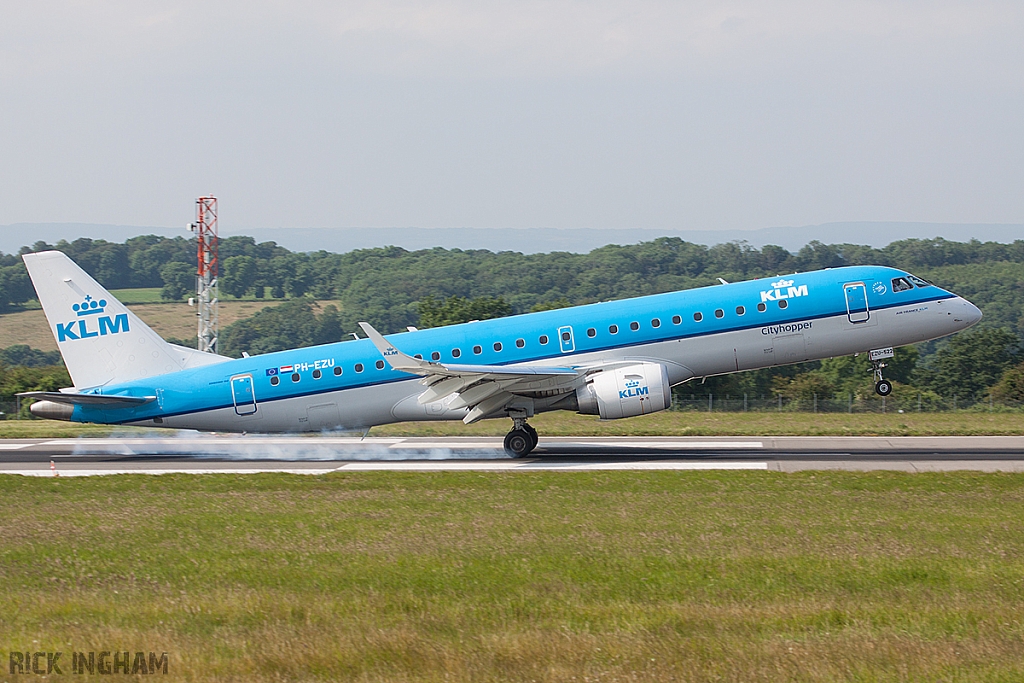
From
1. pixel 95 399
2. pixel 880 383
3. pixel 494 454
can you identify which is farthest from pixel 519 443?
pixel 95 399

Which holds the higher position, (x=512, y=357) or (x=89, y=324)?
(x=89, y=324)

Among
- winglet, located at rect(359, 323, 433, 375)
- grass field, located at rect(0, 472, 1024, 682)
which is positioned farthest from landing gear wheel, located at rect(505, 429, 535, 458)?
grass field, located at rect(0, 472, 1024, 682)

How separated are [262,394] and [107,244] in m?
168

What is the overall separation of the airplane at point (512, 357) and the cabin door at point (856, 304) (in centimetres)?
4

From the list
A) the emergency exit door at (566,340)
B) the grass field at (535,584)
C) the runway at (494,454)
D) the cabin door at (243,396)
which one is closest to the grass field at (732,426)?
the runway at (494,454)

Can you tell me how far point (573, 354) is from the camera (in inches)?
1154

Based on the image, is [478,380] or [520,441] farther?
[520,441]

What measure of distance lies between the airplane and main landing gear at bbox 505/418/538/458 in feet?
0.20

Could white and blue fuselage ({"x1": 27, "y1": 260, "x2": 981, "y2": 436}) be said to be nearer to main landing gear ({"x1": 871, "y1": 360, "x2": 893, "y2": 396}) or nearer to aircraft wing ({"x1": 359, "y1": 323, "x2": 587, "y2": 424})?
aircraft wing ({"x1": 359, "y1": 323, "x2": 587, "y2": 424})

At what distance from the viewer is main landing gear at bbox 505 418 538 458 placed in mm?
29688

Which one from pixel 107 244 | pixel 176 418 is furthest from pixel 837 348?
pixel 107 244

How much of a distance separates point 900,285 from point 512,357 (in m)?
10.9

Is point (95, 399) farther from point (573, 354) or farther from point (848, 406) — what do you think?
point (848, 406)

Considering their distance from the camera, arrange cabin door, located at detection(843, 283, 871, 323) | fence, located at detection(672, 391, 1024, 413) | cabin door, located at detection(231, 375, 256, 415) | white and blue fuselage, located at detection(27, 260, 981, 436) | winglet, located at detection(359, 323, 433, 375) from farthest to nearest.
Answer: fence, located at detection(672, 391, 1024, 413) < cabin door, located at detection(231, 375, 256, 415) < cabin door, located at detection(843, 283, 871, 323) < white and blue fuselage, located at detection(27, 260, 981, 436) < winglet, located at detection(359, 323, 433, 375)
